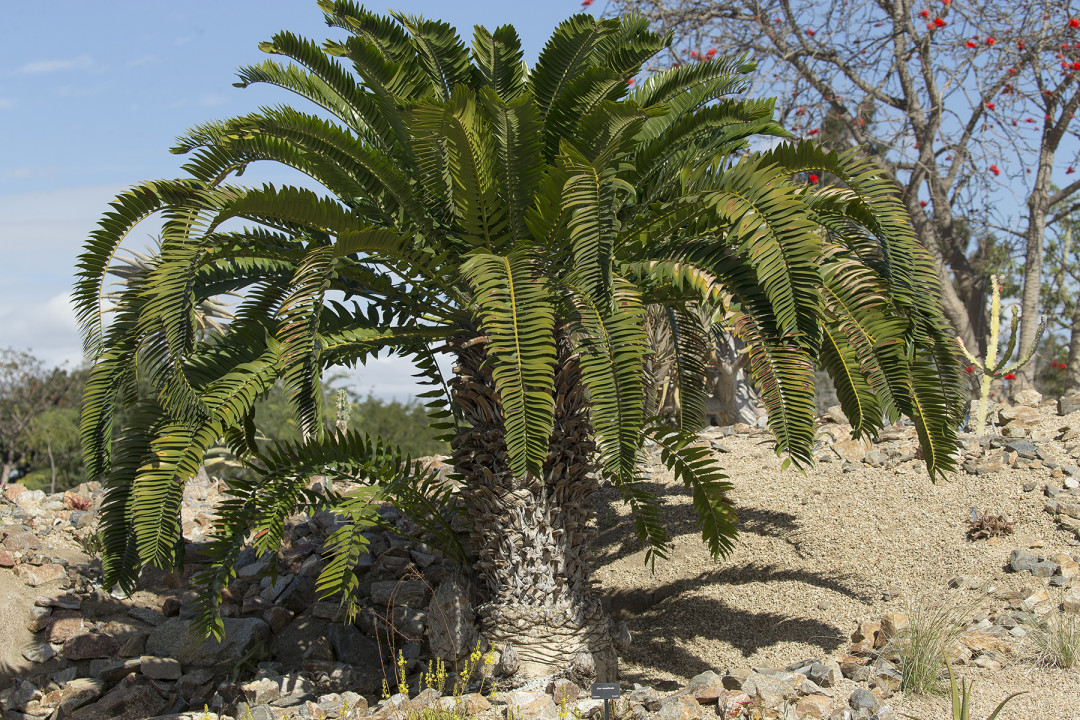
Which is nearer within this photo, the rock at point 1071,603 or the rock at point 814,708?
the rock at point 814,708

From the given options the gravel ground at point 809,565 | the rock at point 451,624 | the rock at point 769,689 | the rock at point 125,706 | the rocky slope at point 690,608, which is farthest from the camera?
the gravel ground at point 809,565

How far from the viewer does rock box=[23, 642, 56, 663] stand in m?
7.07

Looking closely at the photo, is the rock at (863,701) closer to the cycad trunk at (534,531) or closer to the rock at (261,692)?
the cycad trunk at (534,531)

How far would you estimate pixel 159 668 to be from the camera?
6.70m

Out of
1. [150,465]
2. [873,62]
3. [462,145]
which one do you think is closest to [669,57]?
[873,62]

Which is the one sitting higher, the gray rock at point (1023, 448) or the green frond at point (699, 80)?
the green frond at point (699, 80)

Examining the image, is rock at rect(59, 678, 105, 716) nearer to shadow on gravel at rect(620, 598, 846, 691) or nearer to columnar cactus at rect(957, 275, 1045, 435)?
shadow on gravel at rect(620, 598, 846, 691)

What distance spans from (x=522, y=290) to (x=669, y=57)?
1025 cm

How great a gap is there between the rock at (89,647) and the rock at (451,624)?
3.06 metres

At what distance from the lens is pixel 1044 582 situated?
22.3 ft

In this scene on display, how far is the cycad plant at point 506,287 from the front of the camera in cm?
480

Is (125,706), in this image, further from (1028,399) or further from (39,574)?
(1028,399)

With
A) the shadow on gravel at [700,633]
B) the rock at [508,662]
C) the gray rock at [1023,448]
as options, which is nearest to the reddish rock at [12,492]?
the rock at [508,662]

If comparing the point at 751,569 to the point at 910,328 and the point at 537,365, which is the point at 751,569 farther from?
the point at 537,365
